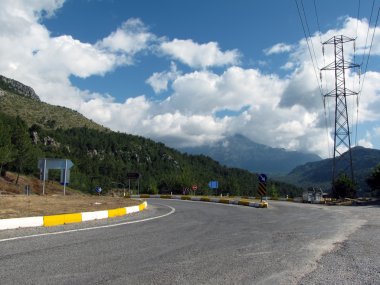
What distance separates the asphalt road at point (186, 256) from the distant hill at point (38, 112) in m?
121

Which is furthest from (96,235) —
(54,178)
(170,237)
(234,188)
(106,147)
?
(106,147)

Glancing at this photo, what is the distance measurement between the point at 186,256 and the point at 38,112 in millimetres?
146985

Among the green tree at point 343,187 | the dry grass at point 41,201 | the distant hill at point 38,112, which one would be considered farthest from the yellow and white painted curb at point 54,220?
the distant hill at point 38,112

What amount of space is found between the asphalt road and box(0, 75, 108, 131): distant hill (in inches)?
4781

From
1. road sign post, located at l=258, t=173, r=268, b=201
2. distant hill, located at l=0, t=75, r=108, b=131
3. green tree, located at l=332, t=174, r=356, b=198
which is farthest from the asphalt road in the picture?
distant hill, located at l=0, t=75, r=108, b=131

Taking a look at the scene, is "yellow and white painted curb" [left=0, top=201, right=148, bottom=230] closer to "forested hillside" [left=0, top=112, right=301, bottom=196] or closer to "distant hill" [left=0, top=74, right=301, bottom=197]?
"forested hillside" [left=0, top=112, right=301, bottom=196]

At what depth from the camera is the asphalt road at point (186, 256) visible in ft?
23.0

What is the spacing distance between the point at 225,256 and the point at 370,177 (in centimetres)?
6413

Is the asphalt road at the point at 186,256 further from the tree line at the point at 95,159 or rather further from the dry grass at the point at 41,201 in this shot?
the tree line at the point at 95,159

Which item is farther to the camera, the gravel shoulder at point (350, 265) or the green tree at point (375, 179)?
the green tree at point (375, 179)

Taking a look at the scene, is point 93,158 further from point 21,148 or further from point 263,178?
point 263,178

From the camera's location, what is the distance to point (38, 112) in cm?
14662

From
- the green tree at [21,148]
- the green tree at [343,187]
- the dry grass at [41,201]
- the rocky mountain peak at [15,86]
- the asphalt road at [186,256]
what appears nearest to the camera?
the asphalt road at [186,256]

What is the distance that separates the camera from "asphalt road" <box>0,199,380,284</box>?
701 cm
